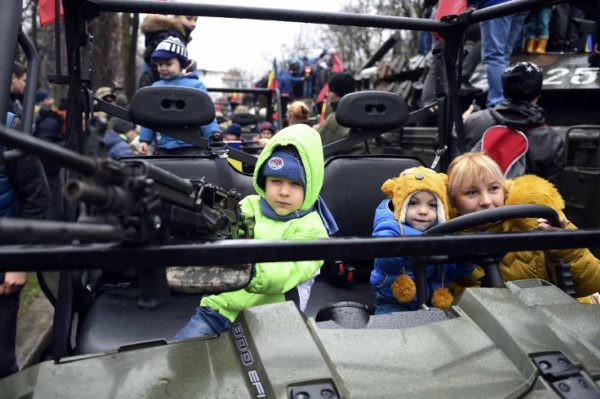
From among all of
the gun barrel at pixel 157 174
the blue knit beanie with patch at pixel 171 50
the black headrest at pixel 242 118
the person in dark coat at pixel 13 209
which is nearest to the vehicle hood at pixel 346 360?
the gun barrel at pixel 157 174

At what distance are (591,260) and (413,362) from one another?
111 centimetres

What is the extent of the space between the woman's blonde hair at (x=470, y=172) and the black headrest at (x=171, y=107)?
1.11 m

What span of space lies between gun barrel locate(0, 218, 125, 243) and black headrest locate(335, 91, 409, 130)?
1.98m

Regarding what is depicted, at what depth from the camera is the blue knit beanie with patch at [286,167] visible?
2439 millimetres

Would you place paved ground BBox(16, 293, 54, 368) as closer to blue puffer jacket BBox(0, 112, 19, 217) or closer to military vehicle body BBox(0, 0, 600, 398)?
blue puffer jacket BBox(0, 112, 19, 217)

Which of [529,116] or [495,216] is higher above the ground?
Answer: [529,116]

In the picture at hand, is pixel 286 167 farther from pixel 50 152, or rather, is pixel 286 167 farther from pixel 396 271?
pixel 50 152

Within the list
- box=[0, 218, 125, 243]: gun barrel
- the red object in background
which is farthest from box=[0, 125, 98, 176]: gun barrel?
the red object in background

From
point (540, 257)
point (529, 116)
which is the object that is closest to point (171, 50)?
point (529, 116)

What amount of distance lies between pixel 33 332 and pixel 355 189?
2.74 m

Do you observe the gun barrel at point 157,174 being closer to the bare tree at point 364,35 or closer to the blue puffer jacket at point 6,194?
the blue puffer jacket at point 6,194

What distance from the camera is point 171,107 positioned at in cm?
279

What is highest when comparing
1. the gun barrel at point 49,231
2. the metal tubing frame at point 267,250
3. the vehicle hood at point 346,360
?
the gun barrel at point 49,231

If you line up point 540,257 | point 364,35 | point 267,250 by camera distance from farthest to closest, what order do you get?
1. point 364,35
2. point 540,257
3. point 267,250
